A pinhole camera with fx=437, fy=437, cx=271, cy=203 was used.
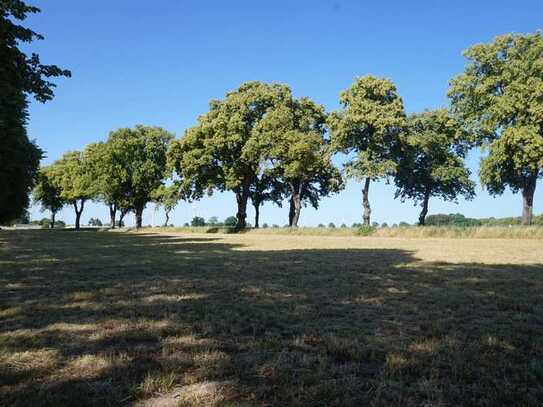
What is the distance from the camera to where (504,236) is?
35469 mm

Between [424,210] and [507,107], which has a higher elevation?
[507,107]

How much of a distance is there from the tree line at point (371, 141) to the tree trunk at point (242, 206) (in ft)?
0.45

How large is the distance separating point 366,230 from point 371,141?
13.3 m

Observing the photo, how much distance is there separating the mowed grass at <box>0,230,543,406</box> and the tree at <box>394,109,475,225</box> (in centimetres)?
4842

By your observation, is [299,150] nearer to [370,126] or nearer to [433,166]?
[370,126]

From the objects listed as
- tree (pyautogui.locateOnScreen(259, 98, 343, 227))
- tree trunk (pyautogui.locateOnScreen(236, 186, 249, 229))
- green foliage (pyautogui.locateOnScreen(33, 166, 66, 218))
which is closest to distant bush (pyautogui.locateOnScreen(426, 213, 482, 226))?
tree (pyautogui.locateOnScreen(259, 98, 343, 227))

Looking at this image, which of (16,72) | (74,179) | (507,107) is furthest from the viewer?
(74,179)

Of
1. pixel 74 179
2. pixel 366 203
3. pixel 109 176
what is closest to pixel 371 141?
pixel 366 203

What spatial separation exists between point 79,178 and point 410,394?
95.5 m

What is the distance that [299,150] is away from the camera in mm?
51781

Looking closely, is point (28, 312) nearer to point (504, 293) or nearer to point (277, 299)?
point (277, 299)

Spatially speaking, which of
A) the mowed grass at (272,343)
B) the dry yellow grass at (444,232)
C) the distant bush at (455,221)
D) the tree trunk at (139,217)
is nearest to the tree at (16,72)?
the mowed grass at (272,343)

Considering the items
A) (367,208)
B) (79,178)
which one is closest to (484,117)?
(367,208)

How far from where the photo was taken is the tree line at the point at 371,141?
141 ft
